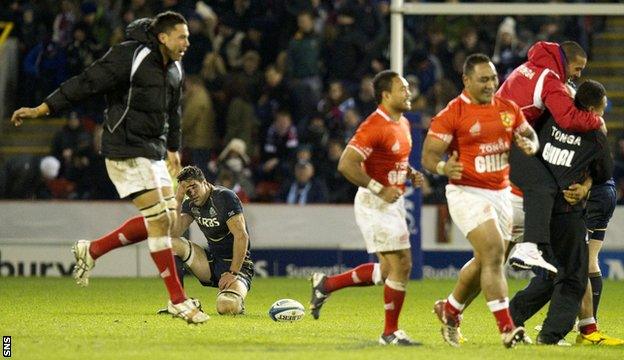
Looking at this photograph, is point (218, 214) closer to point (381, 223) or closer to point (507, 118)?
point (381, 223)

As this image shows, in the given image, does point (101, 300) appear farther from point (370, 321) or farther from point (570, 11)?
point (570, 11)

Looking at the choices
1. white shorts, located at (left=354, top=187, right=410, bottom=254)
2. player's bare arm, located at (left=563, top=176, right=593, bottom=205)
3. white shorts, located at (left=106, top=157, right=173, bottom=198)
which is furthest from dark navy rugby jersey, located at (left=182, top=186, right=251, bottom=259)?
player's bare arm, located at (left=563, top=176, right=593, bottom=205)

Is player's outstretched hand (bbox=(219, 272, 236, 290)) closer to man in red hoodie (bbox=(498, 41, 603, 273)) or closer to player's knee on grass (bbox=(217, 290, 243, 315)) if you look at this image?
player's knee on grass (bbox=(217, 290, 243, 315))

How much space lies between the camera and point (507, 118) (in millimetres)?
10148

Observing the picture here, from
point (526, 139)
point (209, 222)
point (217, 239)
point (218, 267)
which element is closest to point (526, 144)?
point (526, 139)

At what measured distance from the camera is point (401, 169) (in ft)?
35.1

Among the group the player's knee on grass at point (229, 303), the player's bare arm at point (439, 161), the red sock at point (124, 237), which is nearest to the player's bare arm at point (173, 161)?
the red sock at point (124, 237)

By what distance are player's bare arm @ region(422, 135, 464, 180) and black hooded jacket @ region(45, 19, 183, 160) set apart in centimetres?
217

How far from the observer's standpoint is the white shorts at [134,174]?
36.1ft

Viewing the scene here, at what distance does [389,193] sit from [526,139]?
1.03 metres

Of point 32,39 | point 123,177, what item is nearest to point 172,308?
point 123,177

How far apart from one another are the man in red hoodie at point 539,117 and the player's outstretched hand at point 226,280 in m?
3.37

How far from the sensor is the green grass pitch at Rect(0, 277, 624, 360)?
387 inches

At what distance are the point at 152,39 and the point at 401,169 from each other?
6.92 ft
